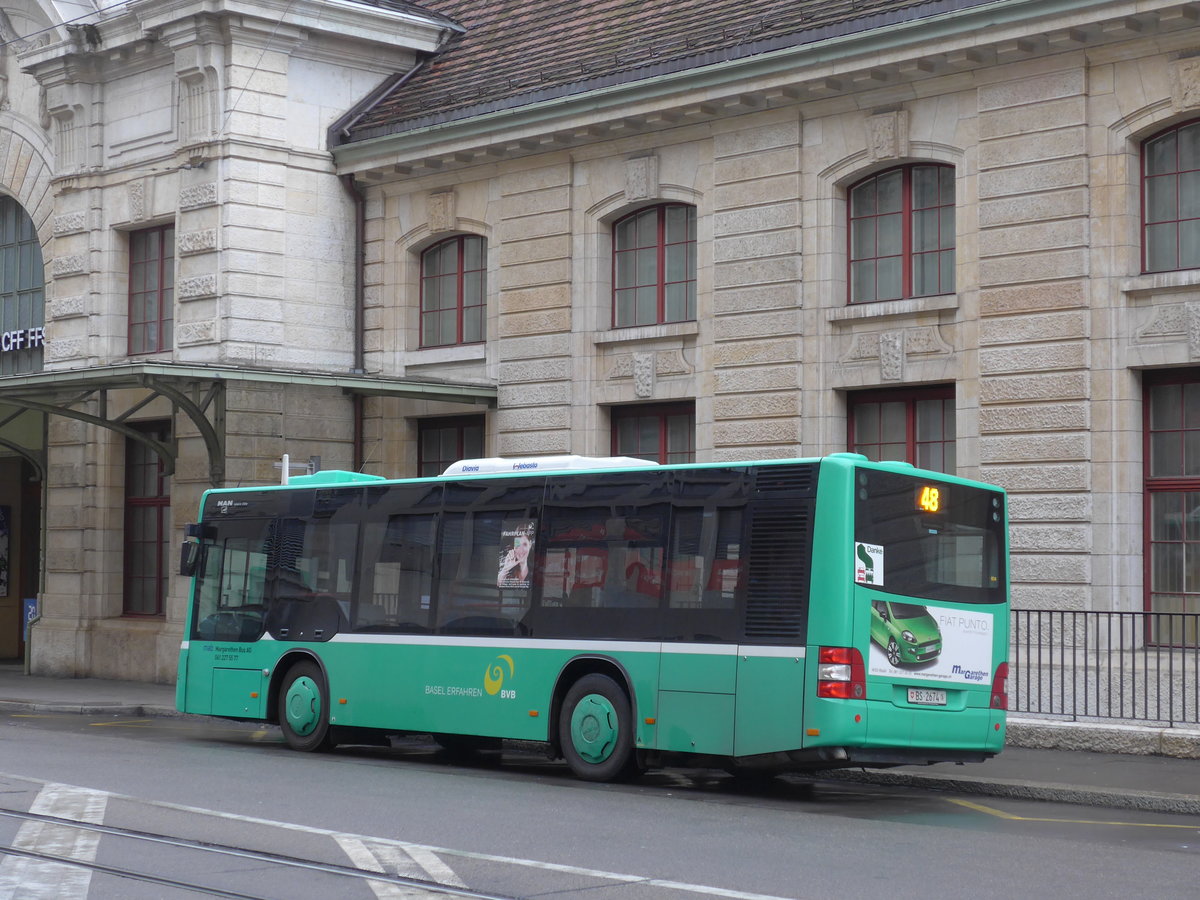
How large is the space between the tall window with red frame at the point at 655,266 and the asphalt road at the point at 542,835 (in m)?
8.61

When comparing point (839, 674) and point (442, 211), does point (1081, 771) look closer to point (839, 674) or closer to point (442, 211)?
point (839, 674)

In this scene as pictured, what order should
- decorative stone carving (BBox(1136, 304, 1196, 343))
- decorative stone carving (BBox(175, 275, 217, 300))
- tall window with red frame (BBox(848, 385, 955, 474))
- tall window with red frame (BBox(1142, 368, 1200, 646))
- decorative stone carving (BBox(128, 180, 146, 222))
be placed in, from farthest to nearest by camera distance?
decorative stone carving (BBox(128, 180, 146, 222))
decorative stone carving (BBox(175, 275, 217, 300))
tall window with red frame (BBox(848, 385, 955, 474))
tall window with red frame (BBox(1142, 368, 1200, 646))
decorative stone carving (BBox(1136, 304, 1196, 343))

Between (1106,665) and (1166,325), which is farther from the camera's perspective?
(1166,325)

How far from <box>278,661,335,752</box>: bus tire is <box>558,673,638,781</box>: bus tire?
3.45 m

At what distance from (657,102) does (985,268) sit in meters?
5.18

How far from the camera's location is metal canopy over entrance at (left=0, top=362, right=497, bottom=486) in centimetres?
2177

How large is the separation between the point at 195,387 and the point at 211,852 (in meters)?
14.6

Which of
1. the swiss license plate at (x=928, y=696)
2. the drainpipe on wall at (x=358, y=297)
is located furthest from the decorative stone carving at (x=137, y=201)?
the swiss license plate at (x=928, y=696)

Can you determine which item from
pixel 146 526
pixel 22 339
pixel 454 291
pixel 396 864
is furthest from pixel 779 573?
pixel 22 339

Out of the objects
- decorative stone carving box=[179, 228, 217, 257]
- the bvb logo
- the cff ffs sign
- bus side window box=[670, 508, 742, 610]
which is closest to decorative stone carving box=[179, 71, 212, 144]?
decorative stone carving box=[179, 228, 217, 257]

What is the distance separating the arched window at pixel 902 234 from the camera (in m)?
20.5

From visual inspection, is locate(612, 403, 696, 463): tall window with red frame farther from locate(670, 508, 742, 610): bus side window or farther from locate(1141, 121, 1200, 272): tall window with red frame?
locate(670, 508, 742, 610): bus side window

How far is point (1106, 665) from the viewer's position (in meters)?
17.2

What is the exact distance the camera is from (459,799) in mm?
13031
